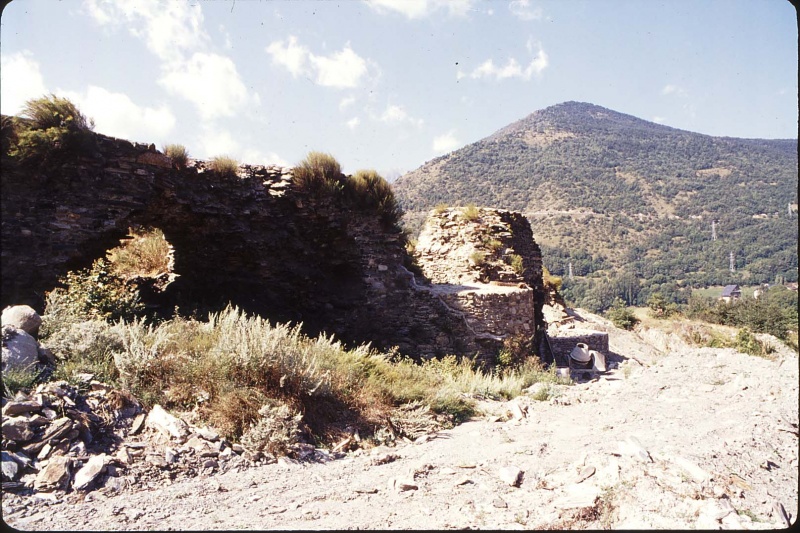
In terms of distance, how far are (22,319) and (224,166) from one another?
3.98 meters

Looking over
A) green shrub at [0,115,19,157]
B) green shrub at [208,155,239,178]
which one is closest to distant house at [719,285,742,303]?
green shrub at [208,155,239,178]

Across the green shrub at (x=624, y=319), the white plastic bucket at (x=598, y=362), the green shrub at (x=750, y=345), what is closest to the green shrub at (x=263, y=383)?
the green shrub at (x=750, y=345)

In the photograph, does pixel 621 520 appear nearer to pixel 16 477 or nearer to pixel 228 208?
pixel 16 477

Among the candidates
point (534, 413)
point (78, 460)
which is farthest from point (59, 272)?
point (534, 413)

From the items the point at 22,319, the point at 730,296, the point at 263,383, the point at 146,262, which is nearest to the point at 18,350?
the point at 22,319

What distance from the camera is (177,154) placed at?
24.6 ft

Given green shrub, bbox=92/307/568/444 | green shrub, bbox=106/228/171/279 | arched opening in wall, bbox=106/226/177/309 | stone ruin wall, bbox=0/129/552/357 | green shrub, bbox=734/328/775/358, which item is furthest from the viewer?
green shrub, bbox=106/228/171/279

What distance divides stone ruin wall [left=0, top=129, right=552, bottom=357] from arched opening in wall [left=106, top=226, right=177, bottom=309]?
23cm

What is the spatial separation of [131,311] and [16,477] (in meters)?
3.42

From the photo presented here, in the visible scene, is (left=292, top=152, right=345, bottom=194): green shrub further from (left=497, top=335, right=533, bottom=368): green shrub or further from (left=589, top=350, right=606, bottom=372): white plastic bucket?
(left=589, top=350, right=606, bottom=372): white plastic bucket

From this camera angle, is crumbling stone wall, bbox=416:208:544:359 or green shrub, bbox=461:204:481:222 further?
green shrub, bbox=461:204:481:222

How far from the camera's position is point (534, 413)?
21.6 ft

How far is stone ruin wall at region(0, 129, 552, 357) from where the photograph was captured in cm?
625

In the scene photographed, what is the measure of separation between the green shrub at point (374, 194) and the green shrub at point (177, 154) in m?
2.92
